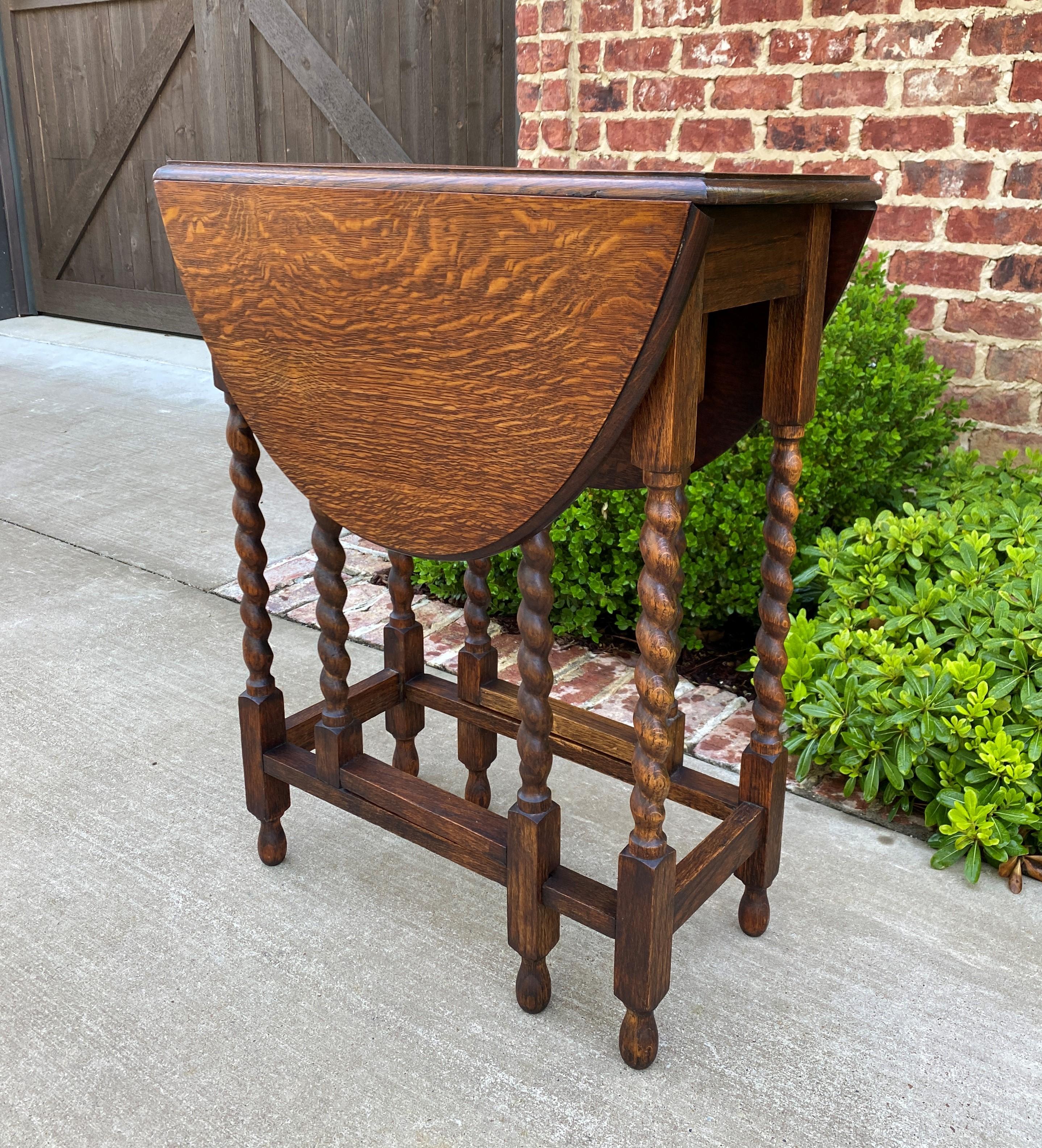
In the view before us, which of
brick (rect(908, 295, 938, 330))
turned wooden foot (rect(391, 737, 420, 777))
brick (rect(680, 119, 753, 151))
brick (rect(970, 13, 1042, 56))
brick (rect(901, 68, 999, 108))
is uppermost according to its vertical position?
brick (rect(970, 13, 1042, 56))

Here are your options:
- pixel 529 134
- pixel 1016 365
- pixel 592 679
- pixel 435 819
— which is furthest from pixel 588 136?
pixel 435 819

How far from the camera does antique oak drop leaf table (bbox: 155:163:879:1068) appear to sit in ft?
4.12

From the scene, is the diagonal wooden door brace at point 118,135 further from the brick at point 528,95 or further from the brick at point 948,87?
the brick at point 948,87

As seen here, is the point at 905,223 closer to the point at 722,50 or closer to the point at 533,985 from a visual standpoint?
the point at 722,50

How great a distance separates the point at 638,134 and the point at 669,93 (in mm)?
147

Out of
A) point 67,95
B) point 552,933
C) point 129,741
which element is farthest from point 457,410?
point 67,95

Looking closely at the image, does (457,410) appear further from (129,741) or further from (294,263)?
(129,741)

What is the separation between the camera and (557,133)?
3508 millimetres

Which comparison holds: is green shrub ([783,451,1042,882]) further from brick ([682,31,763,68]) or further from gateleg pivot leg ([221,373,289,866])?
brick ([682,31,763,68])

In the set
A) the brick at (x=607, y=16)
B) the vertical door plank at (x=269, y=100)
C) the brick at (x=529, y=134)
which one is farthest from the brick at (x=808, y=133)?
the vertical door plank at (x=269, y=100)

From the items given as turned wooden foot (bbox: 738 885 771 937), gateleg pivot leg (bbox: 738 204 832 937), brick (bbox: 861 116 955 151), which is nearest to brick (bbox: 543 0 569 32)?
brick (bbox: 861 116 955 151)

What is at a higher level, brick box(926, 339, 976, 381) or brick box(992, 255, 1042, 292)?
brick box(992, 255, 1042, 292)

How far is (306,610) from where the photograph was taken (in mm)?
3096

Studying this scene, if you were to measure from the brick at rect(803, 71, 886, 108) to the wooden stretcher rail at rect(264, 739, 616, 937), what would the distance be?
2.22 meters
